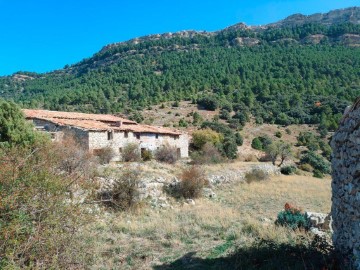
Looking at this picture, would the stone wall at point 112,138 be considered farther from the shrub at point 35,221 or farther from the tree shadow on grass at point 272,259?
the tree shadow on grass at point 272,259

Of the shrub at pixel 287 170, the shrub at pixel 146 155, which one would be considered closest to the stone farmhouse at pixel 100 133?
the shrub at pixel 146 155

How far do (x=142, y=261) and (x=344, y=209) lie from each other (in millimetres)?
4368

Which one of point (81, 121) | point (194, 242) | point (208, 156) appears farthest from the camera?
point (208, 156)

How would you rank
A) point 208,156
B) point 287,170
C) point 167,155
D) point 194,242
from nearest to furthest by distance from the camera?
point 194,242 → point 167,155 → point 208,156 → point 287,170

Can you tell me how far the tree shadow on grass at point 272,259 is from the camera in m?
5.60

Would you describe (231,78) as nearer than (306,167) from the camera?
No

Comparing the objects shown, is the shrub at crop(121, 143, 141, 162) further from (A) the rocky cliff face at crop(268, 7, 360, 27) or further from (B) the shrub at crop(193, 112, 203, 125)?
(A) the rocky cliff face at crop(268, 7, 360, 27)

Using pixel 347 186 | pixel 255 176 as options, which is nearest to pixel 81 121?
pixel 255 176

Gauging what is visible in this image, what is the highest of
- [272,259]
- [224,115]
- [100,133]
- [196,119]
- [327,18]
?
[327,18]

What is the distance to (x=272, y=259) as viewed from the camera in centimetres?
612

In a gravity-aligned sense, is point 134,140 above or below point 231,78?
below

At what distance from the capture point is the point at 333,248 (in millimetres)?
6062

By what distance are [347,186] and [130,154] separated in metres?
21.4

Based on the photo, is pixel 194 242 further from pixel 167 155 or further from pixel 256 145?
pixel 256 145
